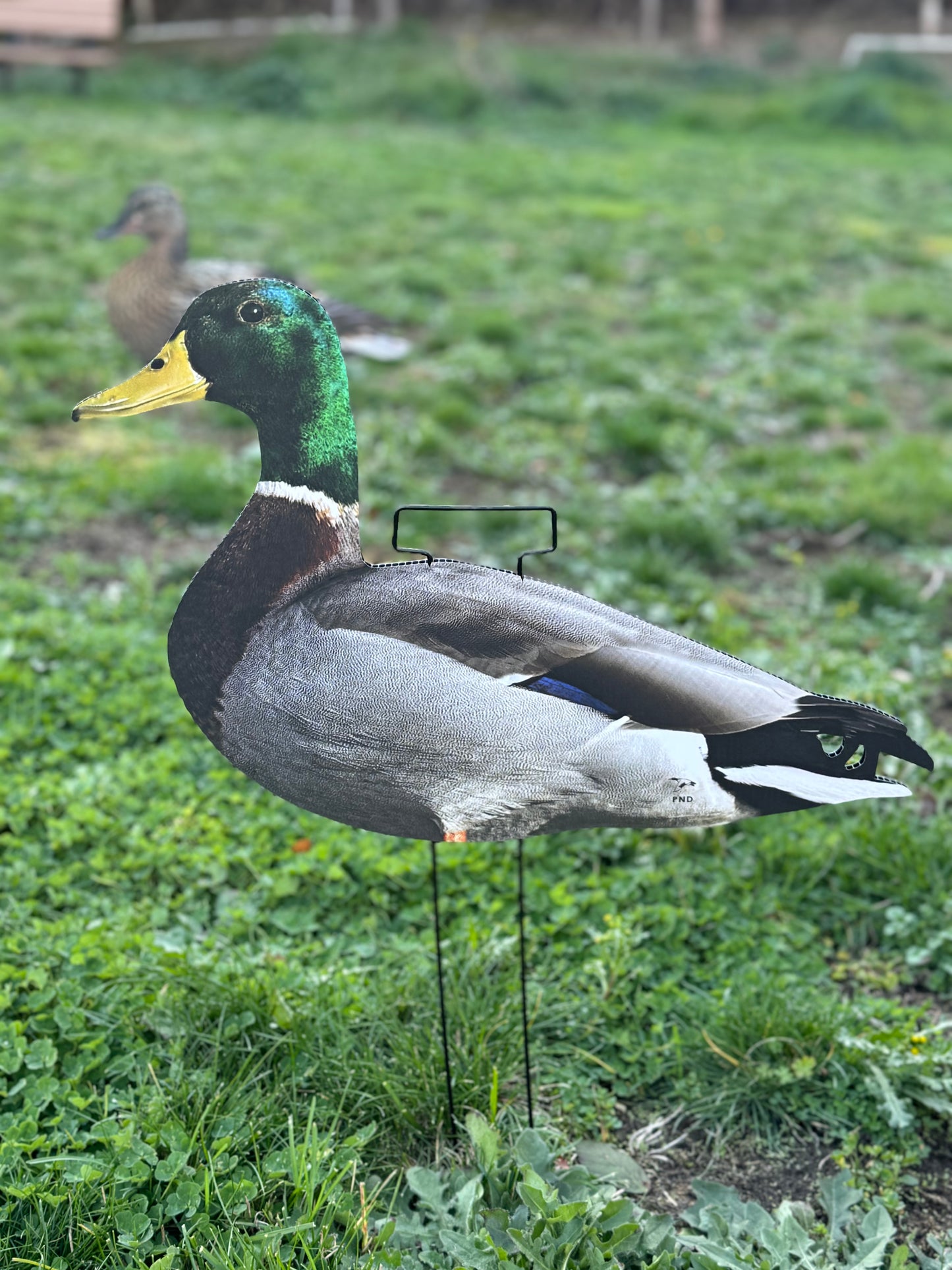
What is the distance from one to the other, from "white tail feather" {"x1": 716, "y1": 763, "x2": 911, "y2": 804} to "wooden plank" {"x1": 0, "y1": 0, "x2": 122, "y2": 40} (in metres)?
10.9

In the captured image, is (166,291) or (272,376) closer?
(272,376)

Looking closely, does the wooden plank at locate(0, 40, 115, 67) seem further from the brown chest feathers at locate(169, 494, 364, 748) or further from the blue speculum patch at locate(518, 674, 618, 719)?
the blue speculum patch at locate(518, 674, 618, 719)

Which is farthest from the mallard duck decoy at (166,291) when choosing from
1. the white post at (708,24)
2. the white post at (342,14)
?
the white post at (708,24)

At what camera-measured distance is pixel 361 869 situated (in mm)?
2547

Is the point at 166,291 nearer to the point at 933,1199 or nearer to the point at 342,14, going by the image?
the point at 933,1199

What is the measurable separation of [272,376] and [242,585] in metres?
0.30

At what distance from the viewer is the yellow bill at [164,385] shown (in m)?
1.70

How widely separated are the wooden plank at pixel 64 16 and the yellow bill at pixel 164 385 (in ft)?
33.6

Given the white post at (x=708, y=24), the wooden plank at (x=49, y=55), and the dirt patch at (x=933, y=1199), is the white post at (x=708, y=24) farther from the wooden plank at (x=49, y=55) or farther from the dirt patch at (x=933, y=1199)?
the dirt patch at (x=933, y=1199)

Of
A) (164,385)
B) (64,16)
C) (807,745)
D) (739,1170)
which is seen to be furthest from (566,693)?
(64,16)

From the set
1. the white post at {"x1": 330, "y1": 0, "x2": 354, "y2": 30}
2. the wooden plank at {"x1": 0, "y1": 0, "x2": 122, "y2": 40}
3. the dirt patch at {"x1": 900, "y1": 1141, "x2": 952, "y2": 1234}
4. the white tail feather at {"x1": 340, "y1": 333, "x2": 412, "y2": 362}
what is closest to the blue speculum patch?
the dirt patch at {"x1": 900, "y1": 1141, "x2": 952, "y2": 1234}

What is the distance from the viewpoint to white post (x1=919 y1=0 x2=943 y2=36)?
44.9 ft

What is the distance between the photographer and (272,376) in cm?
168

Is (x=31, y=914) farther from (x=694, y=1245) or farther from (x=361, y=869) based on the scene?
(x=694, y=1245)
